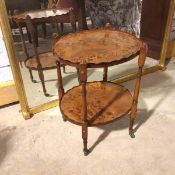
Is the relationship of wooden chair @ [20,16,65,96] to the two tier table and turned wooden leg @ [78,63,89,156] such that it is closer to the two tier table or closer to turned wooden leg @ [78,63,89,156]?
the two tier table

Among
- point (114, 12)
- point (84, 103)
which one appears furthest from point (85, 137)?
point (114, 12)

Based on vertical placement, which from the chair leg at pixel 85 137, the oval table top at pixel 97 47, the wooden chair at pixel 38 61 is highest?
the oval table top at pixel 97 47

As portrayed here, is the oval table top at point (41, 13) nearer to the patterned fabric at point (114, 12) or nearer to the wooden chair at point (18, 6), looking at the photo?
the wooden chair at point (18, 6)

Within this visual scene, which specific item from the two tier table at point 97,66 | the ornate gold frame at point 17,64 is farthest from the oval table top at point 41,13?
the two tier table at point 97,66

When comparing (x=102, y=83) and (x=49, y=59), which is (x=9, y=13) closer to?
(x=49, y=59)

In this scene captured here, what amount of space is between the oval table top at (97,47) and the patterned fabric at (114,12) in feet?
1.80

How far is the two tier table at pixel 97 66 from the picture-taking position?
132 cm

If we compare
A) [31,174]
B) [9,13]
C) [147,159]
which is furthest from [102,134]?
[9,13]

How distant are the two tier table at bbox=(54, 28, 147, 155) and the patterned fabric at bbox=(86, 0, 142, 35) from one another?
548 mm

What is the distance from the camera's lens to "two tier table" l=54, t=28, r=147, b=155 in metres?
1.32

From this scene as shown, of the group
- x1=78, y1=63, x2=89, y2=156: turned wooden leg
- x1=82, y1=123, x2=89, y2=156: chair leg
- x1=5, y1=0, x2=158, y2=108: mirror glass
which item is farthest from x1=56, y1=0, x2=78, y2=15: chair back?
x1=82, y1=123, x2=89, y2=156: chair leg

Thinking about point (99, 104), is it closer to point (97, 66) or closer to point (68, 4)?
point (97, 66)

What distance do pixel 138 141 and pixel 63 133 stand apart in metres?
0.58

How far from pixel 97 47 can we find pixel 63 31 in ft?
2.03
